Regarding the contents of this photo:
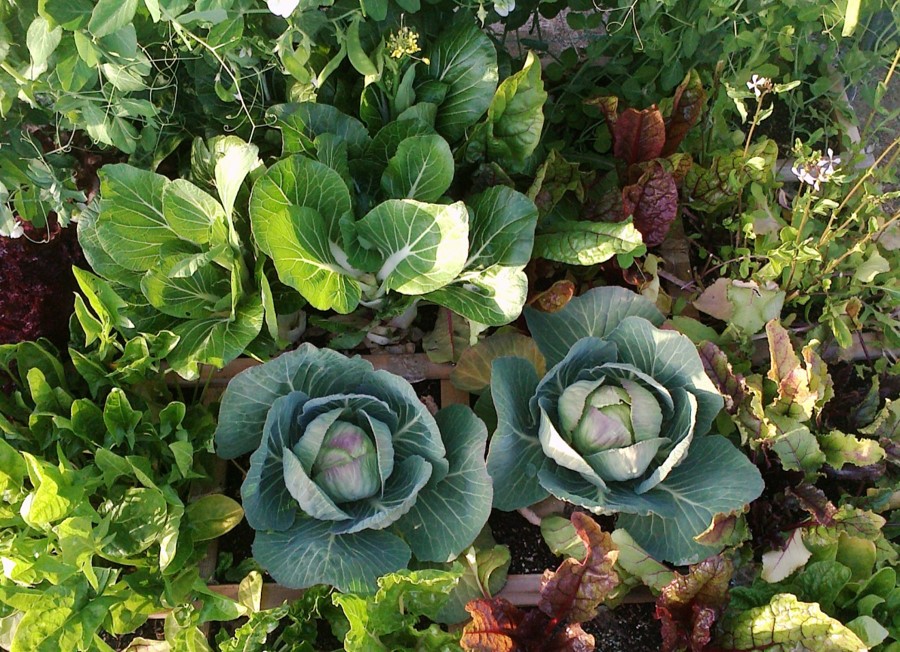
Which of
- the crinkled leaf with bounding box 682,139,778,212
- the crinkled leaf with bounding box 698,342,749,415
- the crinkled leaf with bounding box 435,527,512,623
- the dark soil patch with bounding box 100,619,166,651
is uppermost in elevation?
the crinkled leaf with bounding box 682,139,778,212

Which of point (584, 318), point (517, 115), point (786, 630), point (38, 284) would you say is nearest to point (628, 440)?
point (584, 318)

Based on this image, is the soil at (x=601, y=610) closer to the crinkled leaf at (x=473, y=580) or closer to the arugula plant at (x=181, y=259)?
the crinkled leaf at (x=473, y=580)

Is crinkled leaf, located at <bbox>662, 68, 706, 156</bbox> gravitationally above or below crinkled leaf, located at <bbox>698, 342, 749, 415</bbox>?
above

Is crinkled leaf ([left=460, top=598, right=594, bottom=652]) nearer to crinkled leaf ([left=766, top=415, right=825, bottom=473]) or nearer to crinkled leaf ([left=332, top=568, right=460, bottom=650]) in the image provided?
crinkled leaf ([left=332, top=568, right=460, bottom=650])

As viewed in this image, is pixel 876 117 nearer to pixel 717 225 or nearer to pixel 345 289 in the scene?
pixel 717 225

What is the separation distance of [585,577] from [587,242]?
55 centimetres

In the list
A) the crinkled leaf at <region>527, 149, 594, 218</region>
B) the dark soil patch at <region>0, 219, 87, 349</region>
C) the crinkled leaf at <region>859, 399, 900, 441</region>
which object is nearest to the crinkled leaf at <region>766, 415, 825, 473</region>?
the crinkled leaf at <region>859, 399, 900, 441</region>

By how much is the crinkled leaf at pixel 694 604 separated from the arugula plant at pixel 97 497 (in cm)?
Result: 67

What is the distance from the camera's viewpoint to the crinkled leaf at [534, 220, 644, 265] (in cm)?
134

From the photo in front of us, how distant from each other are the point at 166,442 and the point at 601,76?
1154mm

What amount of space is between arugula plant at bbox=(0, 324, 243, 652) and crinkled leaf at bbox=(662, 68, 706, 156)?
1009 mm

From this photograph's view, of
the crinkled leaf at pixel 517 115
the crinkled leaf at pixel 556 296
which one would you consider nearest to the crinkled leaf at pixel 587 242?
the crinkled leaf at pixel 556 296

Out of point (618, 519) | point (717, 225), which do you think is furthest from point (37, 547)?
point (717, 225)

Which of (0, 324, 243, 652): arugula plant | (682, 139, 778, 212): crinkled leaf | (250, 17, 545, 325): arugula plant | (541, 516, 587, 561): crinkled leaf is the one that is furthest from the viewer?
(682, 139, 778, 212): crinkled leaf
